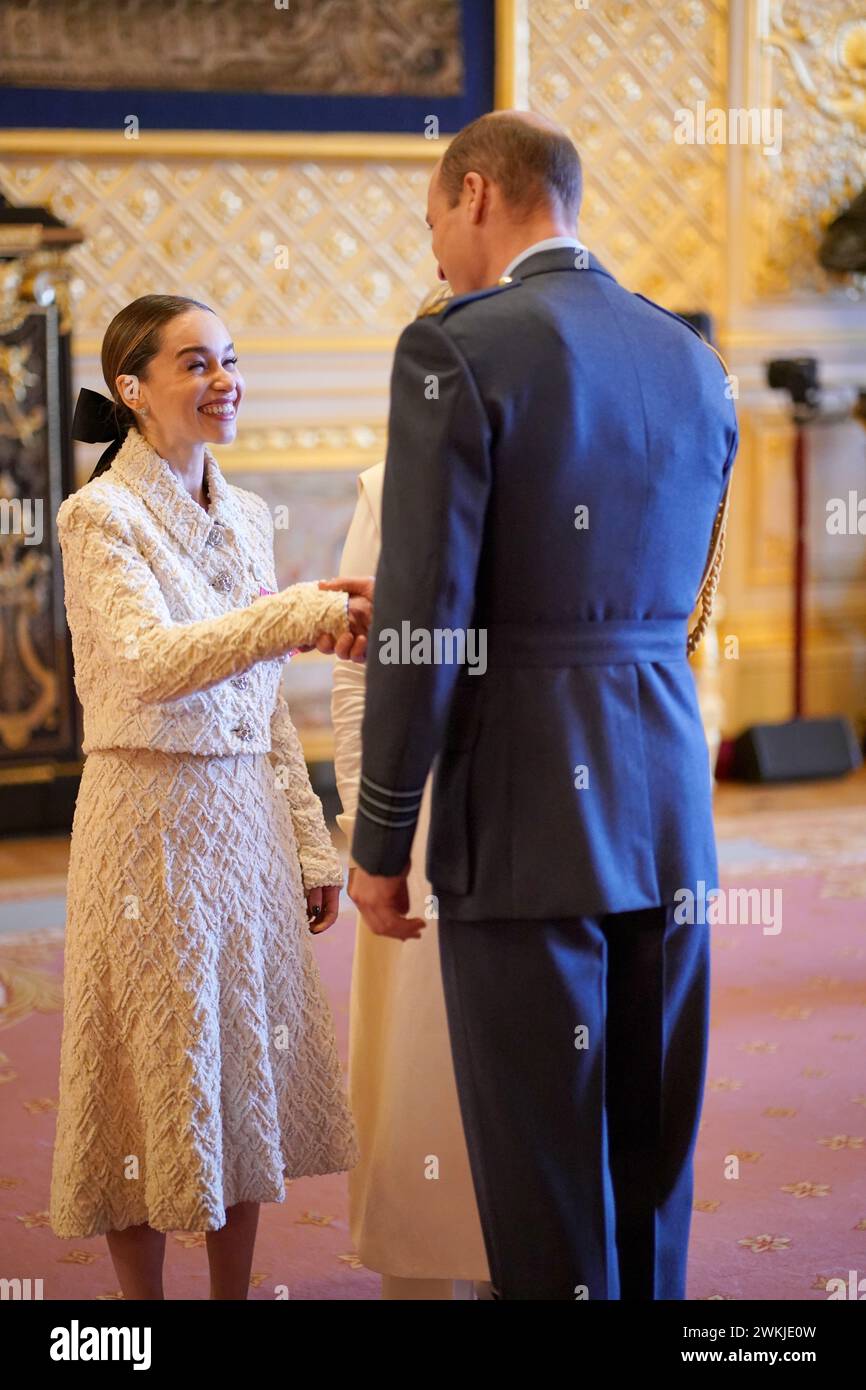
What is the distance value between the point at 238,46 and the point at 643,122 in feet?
5.20

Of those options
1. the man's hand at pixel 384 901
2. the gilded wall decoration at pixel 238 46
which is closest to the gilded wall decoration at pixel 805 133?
the gilded wall decoration at pixel 238 46

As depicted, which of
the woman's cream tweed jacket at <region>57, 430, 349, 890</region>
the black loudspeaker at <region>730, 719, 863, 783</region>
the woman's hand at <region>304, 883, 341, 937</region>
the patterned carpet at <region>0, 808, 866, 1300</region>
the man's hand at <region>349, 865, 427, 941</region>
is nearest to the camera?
the man's hand at <region>349, 865, 427, 941</region>

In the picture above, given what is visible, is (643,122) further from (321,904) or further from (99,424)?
(321,904)

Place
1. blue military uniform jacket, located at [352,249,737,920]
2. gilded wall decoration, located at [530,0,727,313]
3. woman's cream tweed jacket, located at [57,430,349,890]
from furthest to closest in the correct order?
1. gilded wall decoration, located at [530,0,727,313]
2. woman's cream tweed jacket, located at [57,430,349,890]
3. blue military uniform jacket, located at [352,249,737,920]

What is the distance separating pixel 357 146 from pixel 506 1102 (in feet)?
16.2

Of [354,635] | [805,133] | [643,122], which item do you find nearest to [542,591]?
[354,635]

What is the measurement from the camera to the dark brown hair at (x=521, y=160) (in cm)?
196

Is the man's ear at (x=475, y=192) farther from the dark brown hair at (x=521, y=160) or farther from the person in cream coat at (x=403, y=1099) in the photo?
the person in cream coat at (x=403, y=1099)

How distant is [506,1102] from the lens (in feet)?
6.32

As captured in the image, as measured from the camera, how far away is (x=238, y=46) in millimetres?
6047

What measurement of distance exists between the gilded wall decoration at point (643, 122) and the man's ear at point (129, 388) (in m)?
4.44

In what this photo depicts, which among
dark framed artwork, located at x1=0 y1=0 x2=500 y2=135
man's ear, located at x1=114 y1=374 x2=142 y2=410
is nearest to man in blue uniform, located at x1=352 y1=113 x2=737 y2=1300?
man's ear, located at x1=114 y1=374 x2=142 y2=410

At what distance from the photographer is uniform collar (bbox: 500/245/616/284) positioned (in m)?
1.95

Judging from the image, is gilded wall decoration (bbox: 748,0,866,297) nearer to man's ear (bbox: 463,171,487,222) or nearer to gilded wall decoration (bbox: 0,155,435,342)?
gilded wall decoration (bbox: 0,155,435,342)
